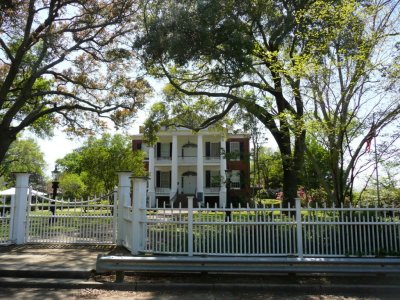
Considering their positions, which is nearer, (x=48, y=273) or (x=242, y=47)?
(x=48, y=273)

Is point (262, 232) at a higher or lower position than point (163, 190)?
lower

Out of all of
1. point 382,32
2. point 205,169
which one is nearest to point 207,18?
point 382,32

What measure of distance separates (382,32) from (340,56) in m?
1.56

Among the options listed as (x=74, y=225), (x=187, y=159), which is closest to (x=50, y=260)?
(x=74, y=225)

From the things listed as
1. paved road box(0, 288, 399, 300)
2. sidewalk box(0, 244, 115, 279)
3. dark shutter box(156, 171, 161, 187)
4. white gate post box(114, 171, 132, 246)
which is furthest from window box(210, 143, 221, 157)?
paved road box(0, 288, 399, 300)

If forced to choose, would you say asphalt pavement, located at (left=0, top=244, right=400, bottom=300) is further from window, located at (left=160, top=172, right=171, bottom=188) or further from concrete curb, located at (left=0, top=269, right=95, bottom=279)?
window, located at (left=160, top=172, right=171, bottom=188)

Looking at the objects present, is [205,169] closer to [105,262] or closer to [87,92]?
[87,92]

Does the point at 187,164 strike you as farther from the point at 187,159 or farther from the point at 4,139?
the point at 4,139

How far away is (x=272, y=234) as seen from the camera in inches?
361

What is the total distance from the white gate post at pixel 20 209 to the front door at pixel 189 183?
96.0 feet

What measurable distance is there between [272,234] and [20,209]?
7.42 metres

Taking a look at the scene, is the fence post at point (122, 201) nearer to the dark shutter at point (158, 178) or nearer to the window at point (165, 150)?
the dark shutter at point (158, 178)

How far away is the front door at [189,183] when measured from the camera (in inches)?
1615

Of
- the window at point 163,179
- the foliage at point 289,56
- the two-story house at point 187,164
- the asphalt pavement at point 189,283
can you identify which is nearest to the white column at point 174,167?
the two-story house at point 187,164
